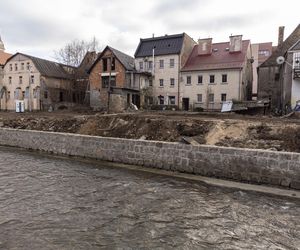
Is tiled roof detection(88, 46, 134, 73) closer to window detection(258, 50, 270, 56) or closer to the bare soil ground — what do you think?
the bare soil ground

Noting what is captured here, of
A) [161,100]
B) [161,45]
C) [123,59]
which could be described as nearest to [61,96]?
[123,59]

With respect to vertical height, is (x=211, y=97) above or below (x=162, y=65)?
below

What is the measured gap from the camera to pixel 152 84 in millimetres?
34719

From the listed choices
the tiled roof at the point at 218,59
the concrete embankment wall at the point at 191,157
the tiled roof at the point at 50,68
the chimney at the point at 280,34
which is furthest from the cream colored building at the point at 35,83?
the chimney at the point at 280,34

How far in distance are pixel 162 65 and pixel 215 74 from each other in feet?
22.4

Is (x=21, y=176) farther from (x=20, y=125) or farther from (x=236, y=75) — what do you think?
(x=236, y=75)

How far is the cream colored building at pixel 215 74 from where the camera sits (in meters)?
30.0

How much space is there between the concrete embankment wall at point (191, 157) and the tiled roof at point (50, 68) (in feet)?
89.7

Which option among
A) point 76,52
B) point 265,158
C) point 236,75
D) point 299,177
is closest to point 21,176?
point 265,158

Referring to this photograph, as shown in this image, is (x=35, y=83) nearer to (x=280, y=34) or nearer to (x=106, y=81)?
(x=106, y=81)

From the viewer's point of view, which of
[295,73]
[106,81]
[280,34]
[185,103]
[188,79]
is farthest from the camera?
[106,81]

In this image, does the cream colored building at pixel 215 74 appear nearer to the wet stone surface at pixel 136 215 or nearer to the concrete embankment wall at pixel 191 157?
the concrete embankment wall at pixel 191 157

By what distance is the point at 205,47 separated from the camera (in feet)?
110

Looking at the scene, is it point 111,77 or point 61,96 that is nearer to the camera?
point 111,77
